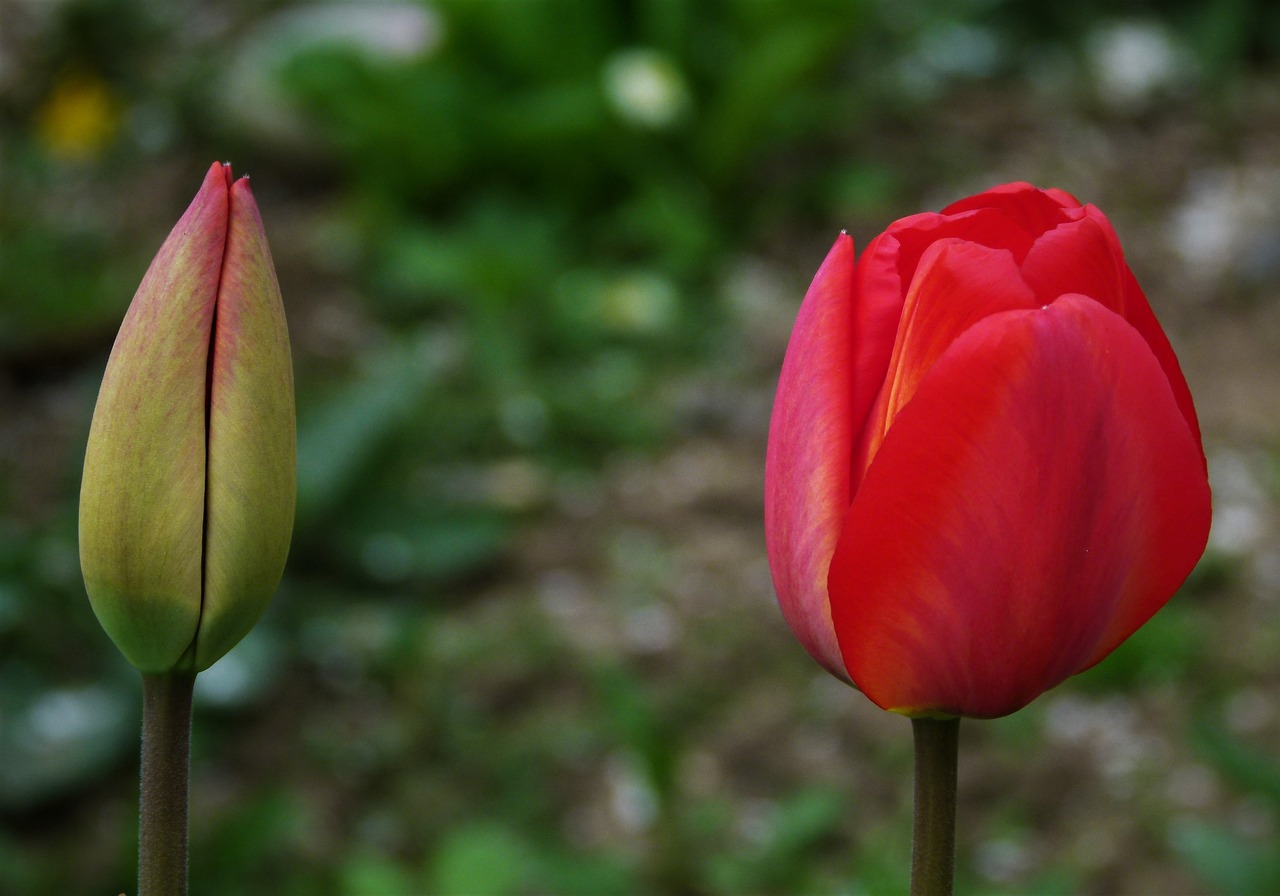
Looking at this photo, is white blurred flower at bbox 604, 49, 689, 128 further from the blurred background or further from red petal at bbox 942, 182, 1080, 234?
red petal at bbox 942, 182, 1080, 234

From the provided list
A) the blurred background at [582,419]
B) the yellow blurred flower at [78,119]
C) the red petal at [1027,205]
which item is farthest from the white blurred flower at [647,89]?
the red petal at [1027,205]

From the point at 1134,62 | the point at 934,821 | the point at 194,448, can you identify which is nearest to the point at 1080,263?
the point at 934,821

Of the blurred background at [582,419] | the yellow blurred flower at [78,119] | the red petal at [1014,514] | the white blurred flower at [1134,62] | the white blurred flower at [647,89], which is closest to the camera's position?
the red petal at [1014,514]

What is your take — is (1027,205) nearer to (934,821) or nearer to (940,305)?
(940,305)

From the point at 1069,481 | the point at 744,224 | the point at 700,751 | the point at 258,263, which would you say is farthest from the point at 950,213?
the point at 744,224

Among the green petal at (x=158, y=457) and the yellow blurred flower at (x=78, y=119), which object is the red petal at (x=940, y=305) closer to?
the green petal at (x=158, y=457)

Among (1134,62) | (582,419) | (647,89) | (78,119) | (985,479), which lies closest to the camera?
(985,479)
